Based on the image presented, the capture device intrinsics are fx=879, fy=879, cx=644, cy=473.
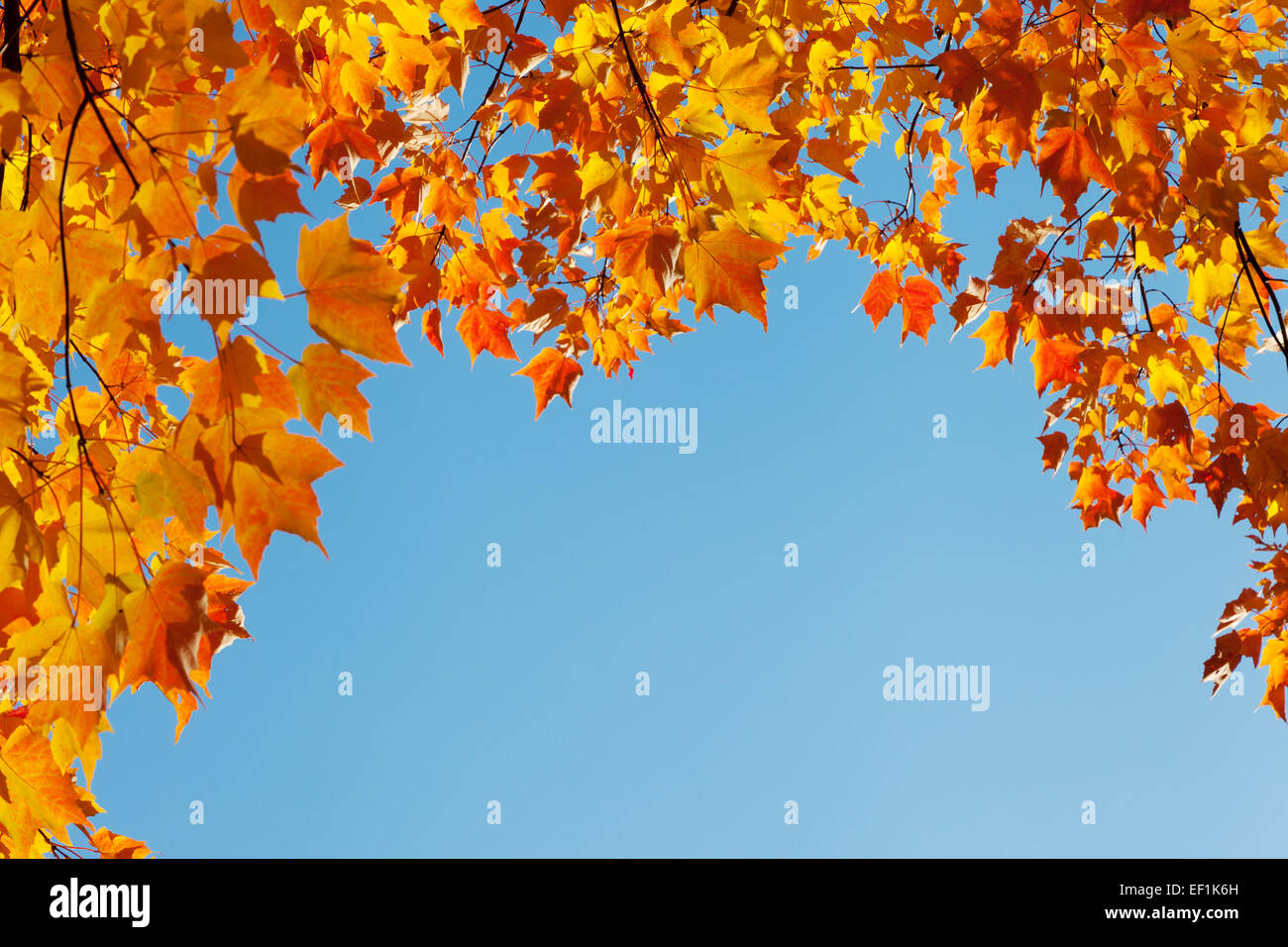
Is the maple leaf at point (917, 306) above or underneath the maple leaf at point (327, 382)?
above

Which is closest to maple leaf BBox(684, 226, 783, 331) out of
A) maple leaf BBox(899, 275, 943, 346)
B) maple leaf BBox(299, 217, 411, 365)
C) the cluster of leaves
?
the cluster of leaves

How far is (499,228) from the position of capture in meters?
4.04

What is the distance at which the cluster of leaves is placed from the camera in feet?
4.37

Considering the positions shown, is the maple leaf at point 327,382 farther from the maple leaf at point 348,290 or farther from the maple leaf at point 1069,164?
the maple leaf at point 1069,164

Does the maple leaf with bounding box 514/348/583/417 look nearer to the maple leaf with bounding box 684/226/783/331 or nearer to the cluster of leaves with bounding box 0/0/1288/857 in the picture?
the cluster of leaves with bounding box 0/0/1288/857

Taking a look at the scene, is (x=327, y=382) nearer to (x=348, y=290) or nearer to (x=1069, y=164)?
(x=348, y=290)

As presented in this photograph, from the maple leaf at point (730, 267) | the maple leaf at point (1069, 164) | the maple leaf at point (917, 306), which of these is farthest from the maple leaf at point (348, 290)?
the maple leaf at point (917, 306)

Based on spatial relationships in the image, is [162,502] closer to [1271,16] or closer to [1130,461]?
[1271,16]

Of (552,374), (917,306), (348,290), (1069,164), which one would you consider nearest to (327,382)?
(348,290)

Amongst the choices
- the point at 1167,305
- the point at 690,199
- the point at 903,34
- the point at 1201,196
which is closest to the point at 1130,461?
the point at 1167,305

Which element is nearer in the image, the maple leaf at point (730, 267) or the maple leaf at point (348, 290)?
the maple leaf at point (348, 290)

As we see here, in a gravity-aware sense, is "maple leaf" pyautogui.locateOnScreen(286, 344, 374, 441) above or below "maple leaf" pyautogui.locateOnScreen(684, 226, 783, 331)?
below

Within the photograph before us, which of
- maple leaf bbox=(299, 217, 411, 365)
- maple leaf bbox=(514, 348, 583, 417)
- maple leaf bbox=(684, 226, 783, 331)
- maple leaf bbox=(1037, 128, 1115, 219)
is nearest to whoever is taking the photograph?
maple leaf bbox=(299, 217, 411, 365)

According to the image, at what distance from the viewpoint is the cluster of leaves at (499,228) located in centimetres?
133
